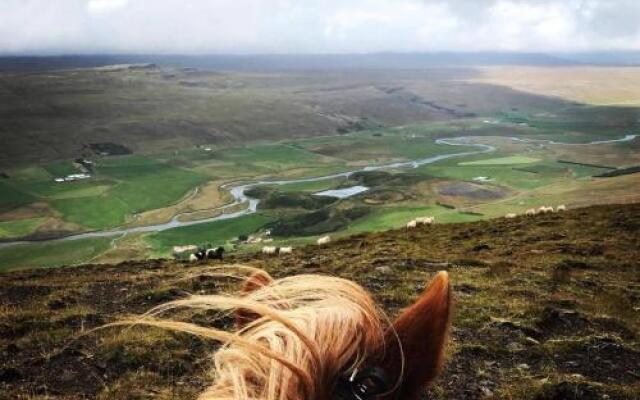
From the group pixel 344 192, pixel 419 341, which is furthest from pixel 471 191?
pixel 419 341

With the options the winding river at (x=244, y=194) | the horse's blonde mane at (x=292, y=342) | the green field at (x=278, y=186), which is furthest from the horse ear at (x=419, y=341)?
the winding river at (x=244, y=194)

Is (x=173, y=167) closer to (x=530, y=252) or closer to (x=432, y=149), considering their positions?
(x=432, y=149)

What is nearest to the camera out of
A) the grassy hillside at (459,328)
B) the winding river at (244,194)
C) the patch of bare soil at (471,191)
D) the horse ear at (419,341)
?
the horse ear at (419,341)

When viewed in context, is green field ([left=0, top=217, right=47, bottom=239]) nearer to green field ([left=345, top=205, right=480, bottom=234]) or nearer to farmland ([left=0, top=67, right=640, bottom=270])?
farmland ([left=0, top=67, right=640, bottom=270])

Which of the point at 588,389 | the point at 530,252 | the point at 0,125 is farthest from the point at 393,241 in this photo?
the point at 0,125

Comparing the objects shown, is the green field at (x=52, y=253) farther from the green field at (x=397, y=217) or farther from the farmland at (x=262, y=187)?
the green field at (x=397, y=217)

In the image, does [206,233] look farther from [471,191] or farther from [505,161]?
[505,161]

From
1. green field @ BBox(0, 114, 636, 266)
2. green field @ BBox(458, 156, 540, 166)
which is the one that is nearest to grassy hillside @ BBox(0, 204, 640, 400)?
green field @ BBox(0, 114, 636, 266)
